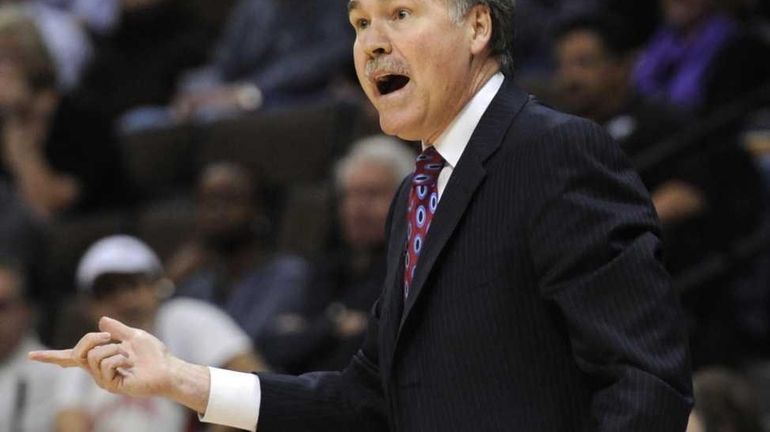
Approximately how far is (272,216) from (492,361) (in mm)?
4295

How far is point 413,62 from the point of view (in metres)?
2.20

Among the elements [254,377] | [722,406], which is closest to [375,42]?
[254,377]

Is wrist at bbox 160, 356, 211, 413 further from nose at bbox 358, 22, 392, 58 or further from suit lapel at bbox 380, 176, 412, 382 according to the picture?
nose at bbox 358, 22, 392, 58

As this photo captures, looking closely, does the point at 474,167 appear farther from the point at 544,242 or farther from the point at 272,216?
the point at 272,216

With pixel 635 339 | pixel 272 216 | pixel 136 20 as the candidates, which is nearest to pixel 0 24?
pixel 136 20

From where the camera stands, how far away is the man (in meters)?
2.01

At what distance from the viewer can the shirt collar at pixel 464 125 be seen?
225cm

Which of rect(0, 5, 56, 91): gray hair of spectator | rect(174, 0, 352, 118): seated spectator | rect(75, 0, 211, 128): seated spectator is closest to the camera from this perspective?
rect(0, 5, 56, 91): gray hair of spectator

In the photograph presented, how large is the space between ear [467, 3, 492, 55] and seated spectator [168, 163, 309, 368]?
3.21 metres

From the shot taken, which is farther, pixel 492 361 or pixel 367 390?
pixel 367 390

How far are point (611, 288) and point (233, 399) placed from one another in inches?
26.4

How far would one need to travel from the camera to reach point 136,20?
779cm

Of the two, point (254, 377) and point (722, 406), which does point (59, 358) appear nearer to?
point (254, 377)

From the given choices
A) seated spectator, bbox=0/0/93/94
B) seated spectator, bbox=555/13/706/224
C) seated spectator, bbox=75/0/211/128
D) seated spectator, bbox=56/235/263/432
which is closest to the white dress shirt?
seated spectator, bbox=56/235/263/432
